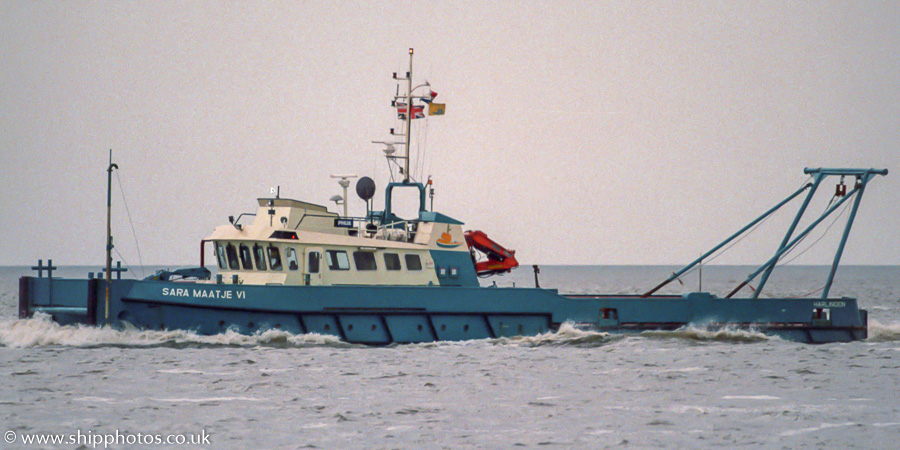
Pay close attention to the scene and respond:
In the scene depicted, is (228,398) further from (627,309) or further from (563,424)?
(627,309)

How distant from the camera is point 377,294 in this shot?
2323cm

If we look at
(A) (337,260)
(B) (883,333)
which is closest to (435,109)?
(A) (337,260)

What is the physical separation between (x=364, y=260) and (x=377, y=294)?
1.25 m

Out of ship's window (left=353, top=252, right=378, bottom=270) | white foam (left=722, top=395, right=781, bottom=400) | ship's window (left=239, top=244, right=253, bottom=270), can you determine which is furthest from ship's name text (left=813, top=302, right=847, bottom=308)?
ship's window (left=239, top=244, right=253, bottom=270)

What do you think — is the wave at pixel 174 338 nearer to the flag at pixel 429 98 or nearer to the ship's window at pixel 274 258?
the ship's window at pixel 274 258

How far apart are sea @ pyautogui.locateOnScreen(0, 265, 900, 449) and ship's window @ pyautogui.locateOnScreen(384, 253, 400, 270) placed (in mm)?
2030

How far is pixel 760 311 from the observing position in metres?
25.6

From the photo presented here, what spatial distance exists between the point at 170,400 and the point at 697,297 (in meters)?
13.7

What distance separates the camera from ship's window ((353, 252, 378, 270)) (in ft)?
78.9

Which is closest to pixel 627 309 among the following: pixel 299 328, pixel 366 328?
pixel 366 328

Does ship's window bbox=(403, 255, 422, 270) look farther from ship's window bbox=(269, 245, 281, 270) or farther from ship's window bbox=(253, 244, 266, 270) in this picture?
ship's window bbox=(253, 244, 266, 270)

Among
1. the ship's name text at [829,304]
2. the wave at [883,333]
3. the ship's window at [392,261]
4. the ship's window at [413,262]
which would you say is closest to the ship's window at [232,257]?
the ship's window at [392,261]

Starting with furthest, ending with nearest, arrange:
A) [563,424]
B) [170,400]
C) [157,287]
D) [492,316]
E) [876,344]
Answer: [876,344] < [492,316] < [157,287] < [170,400] < [563,424]

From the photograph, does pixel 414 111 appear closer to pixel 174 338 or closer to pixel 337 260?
pixel 337 260
